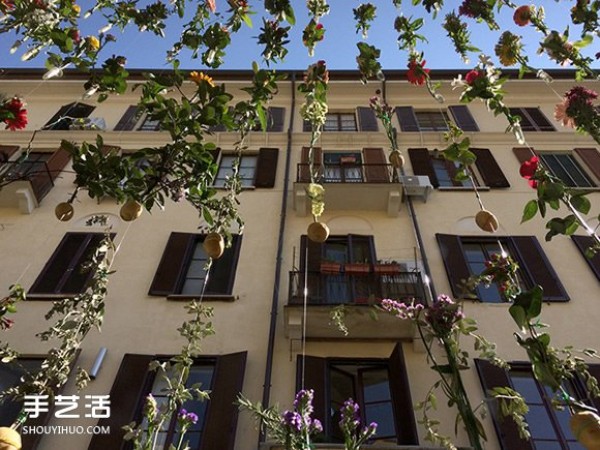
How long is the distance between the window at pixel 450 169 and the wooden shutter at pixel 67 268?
6540 mm

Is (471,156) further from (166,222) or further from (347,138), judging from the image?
(347,138)

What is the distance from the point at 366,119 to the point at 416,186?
12.7 feet

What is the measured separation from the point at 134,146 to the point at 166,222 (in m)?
3.50

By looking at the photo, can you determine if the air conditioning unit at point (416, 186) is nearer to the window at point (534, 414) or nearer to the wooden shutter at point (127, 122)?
the window at point (534, 414)

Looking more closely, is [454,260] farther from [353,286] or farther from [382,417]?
[382,417]

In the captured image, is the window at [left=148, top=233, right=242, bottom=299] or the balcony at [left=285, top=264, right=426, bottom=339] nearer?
the balcony at [left=285, top=264, right=426, bottom=339]

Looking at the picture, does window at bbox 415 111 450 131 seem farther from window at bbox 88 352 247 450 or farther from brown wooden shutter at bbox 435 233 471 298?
window at bbox 88 352 247 450

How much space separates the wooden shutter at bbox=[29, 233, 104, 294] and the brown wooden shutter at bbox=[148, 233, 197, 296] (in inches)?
42.0

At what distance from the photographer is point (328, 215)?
8.70m

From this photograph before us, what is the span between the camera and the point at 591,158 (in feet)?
33.2

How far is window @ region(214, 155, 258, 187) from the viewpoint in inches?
390

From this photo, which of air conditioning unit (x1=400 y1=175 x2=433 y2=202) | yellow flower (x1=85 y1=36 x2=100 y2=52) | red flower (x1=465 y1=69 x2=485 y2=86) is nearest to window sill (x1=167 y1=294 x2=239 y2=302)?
air conditioning unit (x1=400 y1=175 x2=433 y2=202)

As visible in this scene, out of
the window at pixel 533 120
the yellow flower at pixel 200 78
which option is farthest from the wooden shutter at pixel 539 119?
the yellow flower at pixel 200 78

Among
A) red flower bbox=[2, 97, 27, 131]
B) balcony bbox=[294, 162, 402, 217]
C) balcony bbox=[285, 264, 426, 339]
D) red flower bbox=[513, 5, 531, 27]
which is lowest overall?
red flower bbox=[2, 97, 27, 131]
